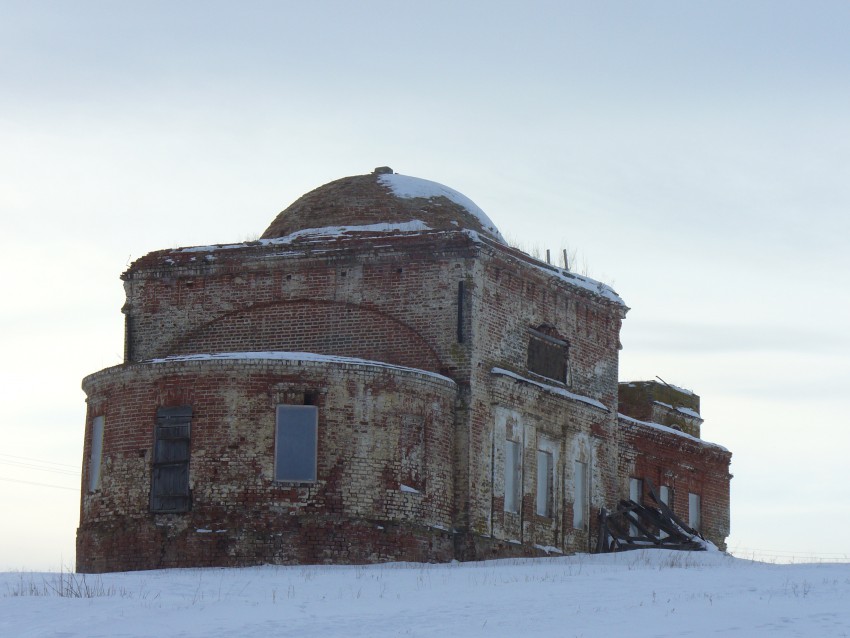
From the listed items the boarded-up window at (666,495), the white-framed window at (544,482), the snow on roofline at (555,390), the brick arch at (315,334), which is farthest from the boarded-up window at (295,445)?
the boarded-up window at (666,495)

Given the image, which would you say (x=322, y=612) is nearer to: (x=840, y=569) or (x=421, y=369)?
(x=840, y=569)

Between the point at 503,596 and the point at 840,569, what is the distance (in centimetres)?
627

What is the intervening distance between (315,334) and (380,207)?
321cm

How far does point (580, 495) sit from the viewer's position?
1312 inches

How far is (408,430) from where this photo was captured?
94.2ft

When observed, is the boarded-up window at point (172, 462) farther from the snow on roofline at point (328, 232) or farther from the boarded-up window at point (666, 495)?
the boarded-up window at point (666, 495)

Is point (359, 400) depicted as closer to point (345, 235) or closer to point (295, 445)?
point (295, 445)

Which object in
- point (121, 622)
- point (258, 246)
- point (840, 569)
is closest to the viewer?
point (121, 622)

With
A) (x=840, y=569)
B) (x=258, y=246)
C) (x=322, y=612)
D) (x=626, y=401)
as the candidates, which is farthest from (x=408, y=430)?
(x=626, y=401)

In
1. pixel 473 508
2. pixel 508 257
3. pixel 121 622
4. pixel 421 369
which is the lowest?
pixel 121 622


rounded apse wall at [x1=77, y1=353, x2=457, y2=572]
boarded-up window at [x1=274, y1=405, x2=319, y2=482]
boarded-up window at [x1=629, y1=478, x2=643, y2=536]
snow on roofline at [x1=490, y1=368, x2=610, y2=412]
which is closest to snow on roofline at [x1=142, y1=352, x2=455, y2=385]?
rounded apse wall at [x1=77, y1=353, x2=457, y2=572]

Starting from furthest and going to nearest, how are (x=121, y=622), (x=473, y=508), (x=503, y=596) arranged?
(x=473, y=508) → (x=503, y=596) → (x=121, y=622)

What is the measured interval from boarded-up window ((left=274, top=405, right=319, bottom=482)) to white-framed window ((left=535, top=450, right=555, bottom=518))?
5841 millimetres

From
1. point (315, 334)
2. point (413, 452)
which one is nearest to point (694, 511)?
point (315, 334)
